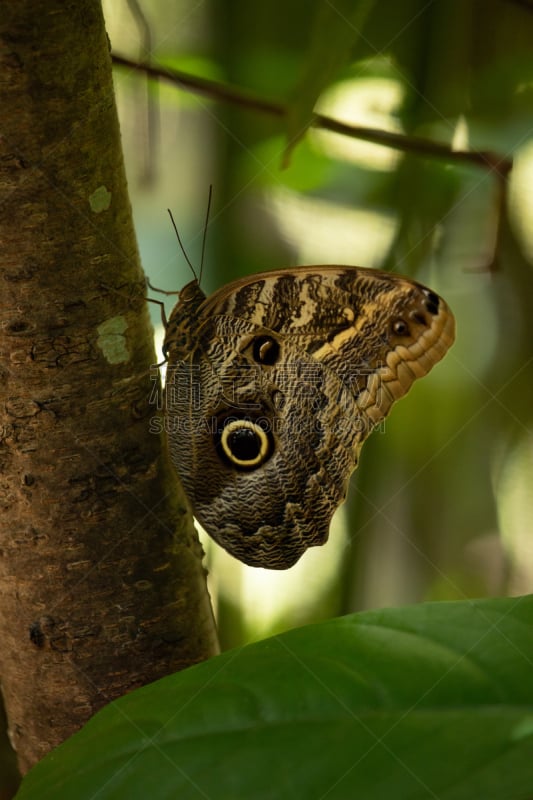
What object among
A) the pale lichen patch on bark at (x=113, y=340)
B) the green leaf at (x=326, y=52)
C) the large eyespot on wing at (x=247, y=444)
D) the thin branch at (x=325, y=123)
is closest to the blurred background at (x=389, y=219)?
the thin branch at (x=325, y=123)

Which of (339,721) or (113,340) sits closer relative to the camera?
(339,721)

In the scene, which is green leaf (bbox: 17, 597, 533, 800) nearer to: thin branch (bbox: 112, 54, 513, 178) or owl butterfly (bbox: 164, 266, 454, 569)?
owl butterfly (bbox: 164, 266, 454, 569)

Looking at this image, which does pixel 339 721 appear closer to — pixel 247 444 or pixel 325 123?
pixel 247 444

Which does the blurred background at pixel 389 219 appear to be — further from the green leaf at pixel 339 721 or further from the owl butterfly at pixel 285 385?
the green leaf at pixel 339 721

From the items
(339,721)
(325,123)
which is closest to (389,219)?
(325,123)

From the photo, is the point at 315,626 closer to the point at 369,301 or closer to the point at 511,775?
the point at 511,775

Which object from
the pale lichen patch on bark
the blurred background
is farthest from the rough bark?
the blurred background
